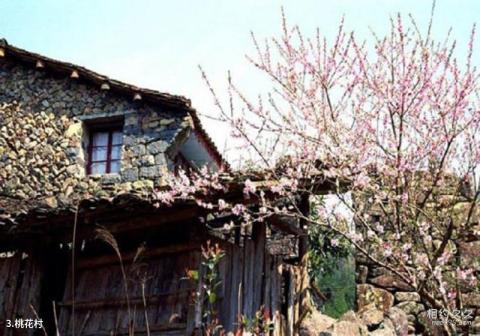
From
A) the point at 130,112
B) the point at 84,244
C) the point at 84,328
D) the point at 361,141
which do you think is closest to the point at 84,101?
the point at 130,112

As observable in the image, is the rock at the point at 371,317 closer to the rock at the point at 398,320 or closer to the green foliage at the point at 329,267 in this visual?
the rock at the point at 398,320

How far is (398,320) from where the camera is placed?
6770mm

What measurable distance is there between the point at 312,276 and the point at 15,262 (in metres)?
5.15

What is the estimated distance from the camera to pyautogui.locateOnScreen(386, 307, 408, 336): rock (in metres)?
6.62

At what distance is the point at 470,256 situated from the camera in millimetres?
7078

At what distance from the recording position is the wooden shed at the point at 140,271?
543 centimetres

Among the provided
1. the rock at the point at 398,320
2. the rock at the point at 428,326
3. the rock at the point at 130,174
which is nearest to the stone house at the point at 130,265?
the rock at the point at 398,320

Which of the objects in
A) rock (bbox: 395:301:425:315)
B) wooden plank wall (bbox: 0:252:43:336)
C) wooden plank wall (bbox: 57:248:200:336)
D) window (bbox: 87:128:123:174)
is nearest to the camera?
wooden plank wall (bbox: 57:248:200:336)

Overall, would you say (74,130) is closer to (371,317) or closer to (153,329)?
(153,329)

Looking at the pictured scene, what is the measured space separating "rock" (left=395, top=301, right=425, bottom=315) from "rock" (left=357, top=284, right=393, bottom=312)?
152 mm

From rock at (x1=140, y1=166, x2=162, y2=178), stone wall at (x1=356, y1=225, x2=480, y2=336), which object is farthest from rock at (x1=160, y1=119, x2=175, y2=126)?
stone wall at (x1=356, y1=225, x2=480, y2=336)

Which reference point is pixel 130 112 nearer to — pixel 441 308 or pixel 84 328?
pixel 84 328

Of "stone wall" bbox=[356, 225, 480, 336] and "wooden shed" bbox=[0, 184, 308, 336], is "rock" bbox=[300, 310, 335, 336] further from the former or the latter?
"stone wall" bbox=[356, 225, 480, 336]

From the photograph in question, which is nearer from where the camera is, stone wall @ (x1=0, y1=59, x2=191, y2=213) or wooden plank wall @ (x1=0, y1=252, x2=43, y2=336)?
wooden plank wall @ (x1=0, y1=252, x2=43, y2=336)
